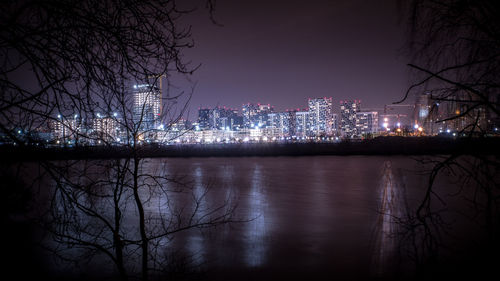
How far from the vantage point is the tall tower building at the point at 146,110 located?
3.98m

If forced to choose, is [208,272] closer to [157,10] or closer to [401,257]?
[401,257]

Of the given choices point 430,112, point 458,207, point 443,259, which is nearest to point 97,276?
point 430,112

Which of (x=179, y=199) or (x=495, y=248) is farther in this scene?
(x=179, y=199)

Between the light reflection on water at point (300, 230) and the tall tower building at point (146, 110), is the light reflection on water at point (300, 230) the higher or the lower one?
the lower one

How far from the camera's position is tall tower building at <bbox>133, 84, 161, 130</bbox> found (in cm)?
398

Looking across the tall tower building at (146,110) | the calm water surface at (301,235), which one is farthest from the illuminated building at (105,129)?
the calm water surface at (301,235)

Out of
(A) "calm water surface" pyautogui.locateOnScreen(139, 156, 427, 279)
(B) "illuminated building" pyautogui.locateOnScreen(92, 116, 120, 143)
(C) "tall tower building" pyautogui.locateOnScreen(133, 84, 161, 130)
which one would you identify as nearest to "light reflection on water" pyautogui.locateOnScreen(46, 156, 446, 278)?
(A) "calm water surface" pyautogui.locateOnScreen(139, 156, 427, 279)

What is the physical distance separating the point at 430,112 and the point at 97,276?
799 centimetres

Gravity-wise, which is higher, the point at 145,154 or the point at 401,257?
the point at 145,154

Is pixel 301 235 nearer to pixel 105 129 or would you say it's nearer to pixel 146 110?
pixel 146 110

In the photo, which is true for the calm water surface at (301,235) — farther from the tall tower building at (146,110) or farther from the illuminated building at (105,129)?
the illuminated building at (105,129)

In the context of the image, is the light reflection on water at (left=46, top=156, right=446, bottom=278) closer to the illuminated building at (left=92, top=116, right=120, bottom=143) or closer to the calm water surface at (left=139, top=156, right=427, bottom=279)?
the calm water surface at (left=139, top=156, right=427, bottom=279)

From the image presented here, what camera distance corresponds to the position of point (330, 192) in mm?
20297

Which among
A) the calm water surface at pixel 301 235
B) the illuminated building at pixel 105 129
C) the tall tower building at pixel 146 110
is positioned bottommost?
the calm water surface at pixel 301 235
